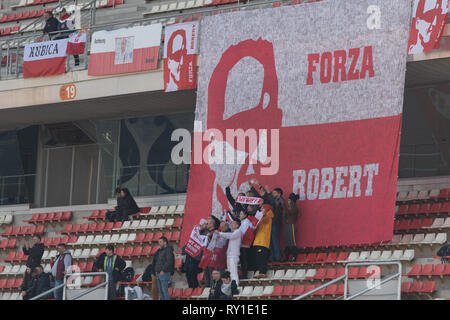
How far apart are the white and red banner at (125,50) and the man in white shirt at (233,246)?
407cm

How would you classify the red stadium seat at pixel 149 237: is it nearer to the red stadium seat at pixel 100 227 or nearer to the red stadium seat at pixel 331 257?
the red stadium seat at pixel 100 227

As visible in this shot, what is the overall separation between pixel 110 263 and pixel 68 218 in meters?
4.86

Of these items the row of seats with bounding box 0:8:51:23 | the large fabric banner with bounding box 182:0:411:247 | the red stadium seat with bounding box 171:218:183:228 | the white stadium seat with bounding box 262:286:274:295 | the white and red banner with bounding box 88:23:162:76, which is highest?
the row of seats with bounding box 0:8:51:23

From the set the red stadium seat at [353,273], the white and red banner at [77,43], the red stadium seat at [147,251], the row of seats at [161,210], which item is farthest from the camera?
the white and red banner at [77,43]

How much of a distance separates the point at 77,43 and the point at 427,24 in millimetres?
6577

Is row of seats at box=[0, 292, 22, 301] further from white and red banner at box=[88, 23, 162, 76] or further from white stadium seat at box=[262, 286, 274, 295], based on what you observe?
white stadium seat at box=[262, 286, 274, 295]

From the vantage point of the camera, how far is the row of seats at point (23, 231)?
19245 mm

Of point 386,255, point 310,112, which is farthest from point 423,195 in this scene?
point 310,112

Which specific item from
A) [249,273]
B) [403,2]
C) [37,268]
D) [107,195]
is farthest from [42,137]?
[403,2]

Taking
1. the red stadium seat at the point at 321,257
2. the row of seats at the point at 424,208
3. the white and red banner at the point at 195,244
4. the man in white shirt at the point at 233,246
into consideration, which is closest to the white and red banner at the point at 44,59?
the white and red banner at the point at 195,244

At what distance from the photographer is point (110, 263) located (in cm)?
1455

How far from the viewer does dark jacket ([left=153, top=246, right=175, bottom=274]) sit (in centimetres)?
1405

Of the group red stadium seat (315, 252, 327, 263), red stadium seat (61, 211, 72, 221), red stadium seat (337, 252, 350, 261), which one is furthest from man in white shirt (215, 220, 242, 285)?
red stadium seat (61, 211, 72, 221)

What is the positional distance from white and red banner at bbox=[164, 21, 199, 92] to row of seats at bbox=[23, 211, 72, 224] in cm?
392
